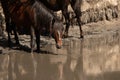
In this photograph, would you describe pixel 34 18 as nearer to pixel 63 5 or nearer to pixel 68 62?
pixel 68 62

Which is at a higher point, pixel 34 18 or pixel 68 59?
pixel 34 18

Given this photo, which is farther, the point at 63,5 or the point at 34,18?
the point at 63,5

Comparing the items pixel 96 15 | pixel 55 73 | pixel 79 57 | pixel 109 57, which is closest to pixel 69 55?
pixel 79 57

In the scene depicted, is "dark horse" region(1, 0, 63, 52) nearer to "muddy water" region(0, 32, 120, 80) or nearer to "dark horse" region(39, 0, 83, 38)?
"muddy water" region(0, 32, 120, 80)

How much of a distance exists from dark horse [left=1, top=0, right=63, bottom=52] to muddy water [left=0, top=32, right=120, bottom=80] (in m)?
0.61

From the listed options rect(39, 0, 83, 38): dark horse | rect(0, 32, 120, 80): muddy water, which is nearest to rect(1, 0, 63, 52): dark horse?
rect(0, 32, 120, 80): muddy water

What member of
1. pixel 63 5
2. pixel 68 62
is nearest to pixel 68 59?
pixel 68 62

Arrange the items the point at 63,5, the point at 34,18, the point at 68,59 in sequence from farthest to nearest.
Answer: the point at 63,5 → the point at 34,18 → the point at 68,59

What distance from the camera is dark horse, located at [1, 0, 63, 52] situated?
1332 cm

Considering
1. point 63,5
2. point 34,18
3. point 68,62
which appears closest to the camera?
point 68,62

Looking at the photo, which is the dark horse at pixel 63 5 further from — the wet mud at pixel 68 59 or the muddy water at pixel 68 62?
the muddy water at pixel 68 62

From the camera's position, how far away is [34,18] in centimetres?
1358

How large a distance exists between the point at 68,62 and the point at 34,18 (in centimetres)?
185

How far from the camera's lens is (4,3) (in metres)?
14.5
